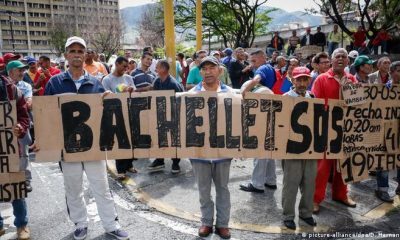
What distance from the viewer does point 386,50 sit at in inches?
580

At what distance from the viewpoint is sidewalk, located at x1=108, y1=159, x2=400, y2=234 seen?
4438 mm

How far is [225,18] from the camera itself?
29.1m

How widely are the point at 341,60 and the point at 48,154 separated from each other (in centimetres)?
359

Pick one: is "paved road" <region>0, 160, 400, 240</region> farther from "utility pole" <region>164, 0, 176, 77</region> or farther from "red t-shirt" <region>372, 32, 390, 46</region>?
"red t-shirt" <region>372, 32, 390, 46</region>

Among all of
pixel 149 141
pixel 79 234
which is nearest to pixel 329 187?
pixel 149 141

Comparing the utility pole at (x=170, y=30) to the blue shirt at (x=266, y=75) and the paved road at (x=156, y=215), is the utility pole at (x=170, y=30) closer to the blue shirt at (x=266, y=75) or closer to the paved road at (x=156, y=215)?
the paved road at (x=156, y=215)

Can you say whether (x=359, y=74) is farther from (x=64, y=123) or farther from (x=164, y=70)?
(x=64, y=123)

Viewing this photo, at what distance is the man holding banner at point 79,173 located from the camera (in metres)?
3.96

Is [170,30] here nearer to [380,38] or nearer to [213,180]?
[213,180]

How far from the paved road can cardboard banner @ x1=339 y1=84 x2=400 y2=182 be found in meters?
0.62

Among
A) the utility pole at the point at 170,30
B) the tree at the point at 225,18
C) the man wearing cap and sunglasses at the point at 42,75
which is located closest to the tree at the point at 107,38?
the tree at the point at 225,18

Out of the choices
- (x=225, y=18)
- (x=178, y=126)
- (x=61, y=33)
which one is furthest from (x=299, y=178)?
(x=61, y=33)

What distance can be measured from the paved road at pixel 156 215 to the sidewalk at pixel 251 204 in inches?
0.5

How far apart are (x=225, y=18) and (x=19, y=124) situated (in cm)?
2674
